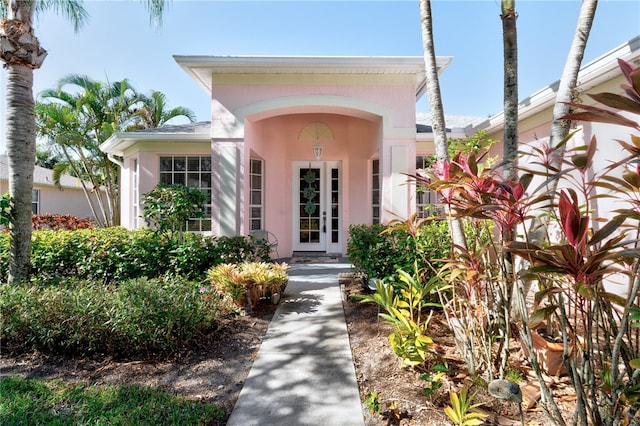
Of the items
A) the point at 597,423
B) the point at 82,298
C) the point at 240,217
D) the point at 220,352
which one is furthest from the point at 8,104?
the point at 597,423

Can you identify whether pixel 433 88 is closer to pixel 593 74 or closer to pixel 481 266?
pixel 593 74

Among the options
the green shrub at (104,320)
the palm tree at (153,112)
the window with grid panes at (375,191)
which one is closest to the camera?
the green shrub at (104,320)

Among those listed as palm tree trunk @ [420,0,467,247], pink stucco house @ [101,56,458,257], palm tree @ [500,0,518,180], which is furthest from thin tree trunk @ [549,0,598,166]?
pink stucco house @ [101,56,458,257]

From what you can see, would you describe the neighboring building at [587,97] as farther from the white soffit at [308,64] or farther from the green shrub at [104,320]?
the green shrub at [104,320]

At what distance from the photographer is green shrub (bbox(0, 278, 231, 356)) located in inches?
134

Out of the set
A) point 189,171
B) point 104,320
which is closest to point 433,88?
point 104,320

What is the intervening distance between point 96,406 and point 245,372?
1250mm

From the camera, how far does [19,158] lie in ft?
15.4

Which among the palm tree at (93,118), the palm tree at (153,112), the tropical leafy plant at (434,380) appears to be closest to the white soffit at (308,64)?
the tropical leafy plant at (434,380)

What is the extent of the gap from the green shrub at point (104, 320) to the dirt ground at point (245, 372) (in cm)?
14

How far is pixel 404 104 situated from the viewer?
21.1 ft

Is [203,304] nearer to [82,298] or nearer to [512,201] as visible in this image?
[82,298]

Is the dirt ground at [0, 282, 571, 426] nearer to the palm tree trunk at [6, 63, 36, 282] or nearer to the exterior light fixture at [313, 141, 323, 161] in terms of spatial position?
the palm tree trunk at [6, 63, 36, 282]

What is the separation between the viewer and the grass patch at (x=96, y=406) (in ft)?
7.91
